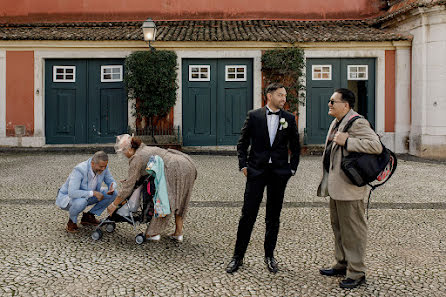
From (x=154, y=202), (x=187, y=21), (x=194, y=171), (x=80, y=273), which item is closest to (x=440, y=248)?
(x=194, y=171)

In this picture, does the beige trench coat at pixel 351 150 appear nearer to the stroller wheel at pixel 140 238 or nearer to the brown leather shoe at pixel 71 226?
the stroller wheel at pixel 140 238

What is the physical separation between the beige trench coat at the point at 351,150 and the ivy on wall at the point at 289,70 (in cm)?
1014

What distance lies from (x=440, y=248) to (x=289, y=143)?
2.10 metres

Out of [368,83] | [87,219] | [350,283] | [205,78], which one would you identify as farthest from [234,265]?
[368,83]

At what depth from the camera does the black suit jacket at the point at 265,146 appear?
399 cm


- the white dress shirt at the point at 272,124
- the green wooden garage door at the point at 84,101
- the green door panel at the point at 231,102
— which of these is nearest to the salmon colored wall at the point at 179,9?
the green wooden garage door at the point at 84,101

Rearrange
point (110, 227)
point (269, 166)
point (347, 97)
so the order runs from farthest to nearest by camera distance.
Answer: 1. point (110, 227)
2. point (269, 166)
3. point (347, 97)

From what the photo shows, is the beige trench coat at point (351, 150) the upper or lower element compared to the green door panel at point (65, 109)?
lower

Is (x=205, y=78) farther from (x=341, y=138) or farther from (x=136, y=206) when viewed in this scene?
(x=341, y=138)

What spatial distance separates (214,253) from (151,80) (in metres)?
9.54

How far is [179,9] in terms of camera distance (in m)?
15.9

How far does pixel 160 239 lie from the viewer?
16.0 ft

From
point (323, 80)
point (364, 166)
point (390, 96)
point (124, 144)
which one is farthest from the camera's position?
point (323, 80)

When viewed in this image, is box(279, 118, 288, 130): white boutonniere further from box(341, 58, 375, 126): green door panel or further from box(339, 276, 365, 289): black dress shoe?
box(341, 58, 375, 126): green door panel
